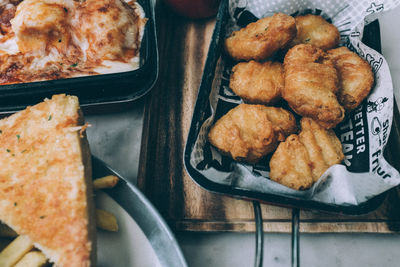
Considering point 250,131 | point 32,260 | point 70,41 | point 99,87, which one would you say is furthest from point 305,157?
point 70,41

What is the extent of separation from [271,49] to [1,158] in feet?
5.19

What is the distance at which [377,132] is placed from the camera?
1657mm

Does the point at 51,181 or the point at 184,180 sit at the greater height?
the point at 51,181

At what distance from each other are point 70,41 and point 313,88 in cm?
154

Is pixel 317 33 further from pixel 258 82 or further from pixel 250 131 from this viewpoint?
pixel 250 131

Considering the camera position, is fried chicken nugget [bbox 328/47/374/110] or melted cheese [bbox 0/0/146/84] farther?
melted cheese [bbox 0/0/146/84]

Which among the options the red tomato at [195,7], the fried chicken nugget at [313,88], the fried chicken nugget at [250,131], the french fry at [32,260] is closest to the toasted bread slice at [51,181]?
the french fry at [32,260]

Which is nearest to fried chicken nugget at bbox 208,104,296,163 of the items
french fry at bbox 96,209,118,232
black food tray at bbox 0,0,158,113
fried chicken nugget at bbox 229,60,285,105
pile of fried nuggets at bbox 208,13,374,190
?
pile of fried nuggets at bbox 208,13,374,190

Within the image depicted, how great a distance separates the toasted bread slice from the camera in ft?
4.10

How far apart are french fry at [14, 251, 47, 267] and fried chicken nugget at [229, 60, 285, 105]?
1.34 meters

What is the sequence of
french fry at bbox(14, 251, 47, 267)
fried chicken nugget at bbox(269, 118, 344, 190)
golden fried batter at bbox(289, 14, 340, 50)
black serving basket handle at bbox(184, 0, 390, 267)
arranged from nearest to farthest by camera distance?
french fry at bbox(14, 251, 47, 267)
black serving basket handle at bbox(184, 0, 390, 267)
fried chicken nugget at bbox(269, 118, 344, 190)
golden fried batter at bbox(289, 14, 340, 50)

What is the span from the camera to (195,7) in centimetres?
239

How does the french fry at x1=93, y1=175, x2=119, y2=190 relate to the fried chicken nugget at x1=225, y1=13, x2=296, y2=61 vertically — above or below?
below

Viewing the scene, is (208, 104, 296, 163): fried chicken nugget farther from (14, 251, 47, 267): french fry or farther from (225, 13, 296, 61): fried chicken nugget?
(14, 251, 47, 267): french fry
